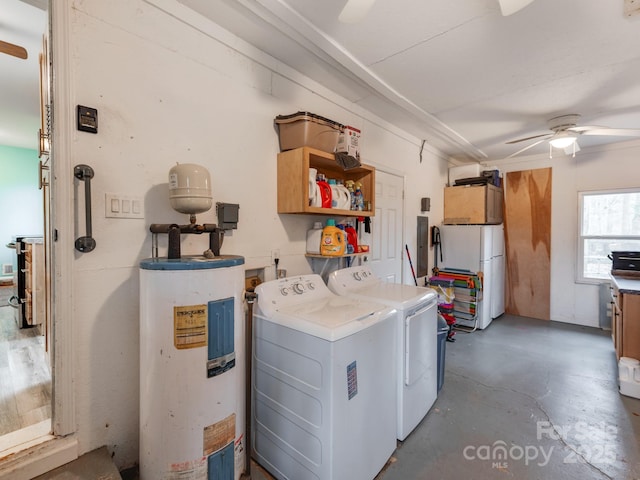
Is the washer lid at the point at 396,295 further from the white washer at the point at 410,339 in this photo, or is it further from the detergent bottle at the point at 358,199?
the detergent bottle at the point at 358,199

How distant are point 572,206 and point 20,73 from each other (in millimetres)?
6543

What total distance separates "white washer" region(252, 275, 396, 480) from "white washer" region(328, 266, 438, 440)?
11 cm

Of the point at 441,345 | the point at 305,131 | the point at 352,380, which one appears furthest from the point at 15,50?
the point at 441,345

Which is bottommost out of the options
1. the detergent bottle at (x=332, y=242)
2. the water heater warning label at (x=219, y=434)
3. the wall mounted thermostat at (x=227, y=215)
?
the water heater warning label at (x=219, y=434)

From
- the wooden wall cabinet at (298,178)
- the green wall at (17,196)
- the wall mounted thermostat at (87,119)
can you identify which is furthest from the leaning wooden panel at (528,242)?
the green wall at (17,196)

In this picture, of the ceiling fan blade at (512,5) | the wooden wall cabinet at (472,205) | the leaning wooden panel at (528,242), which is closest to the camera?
the ceiling fan blade at (512,5)

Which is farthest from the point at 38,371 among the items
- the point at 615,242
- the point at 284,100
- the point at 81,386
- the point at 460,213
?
the point at 615,242

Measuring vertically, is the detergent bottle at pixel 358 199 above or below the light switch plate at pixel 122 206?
above

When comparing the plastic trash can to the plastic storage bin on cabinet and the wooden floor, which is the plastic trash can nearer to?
the plastic storage bin on cabinet

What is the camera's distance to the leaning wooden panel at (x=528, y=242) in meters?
4.52

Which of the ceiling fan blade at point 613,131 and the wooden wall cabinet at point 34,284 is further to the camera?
the wooden wall cabinet at point 34,284

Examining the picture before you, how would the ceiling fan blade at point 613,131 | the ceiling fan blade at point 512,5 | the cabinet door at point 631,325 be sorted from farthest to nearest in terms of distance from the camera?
the ceiling fan blade at point 613,131
the cabinet door at point 631,325
the ceiling fan blade at point 512,5

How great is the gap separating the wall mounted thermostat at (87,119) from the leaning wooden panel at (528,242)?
5.29 metres

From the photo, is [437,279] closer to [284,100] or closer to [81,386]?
[284,100]
